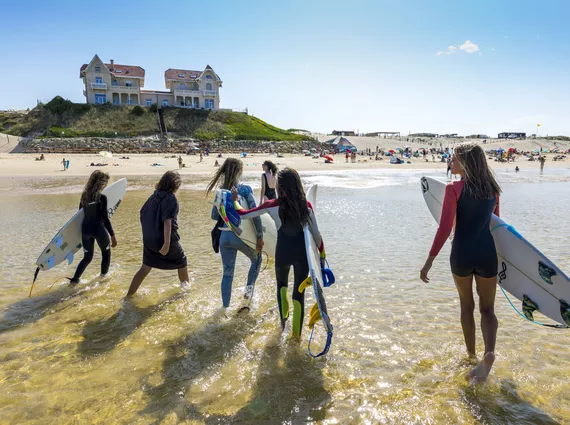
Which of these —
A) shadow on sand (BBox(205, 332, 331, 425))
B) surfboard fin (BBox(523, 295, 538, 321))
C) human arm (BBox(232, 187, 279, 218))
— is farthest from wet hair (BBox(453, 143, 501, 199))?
shadow on sand (BBox(205, 332, 331, 425))

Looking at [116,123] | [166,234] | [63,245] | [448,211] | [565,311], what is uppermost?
[116,123]

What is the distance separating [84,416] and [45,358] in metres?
1.38

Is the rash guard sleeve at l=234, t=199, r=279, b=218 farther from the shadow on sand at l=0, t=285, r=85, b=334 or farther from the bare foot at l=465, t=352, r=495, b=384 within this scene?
the shadow on sand at l=0, t=285, r=85, b=334

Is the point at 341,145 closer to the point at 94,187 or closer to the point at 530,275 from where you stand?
the point at 94,187

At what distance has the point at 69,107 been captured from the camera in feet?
221

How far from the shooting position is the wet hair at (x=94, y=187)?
6.21 m

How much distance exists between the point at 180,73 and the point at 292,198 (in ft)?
265

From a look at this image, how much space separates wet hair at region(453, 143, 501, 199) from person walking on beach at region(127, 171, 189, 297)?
3.72 metres

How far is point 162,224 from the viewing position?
217 inches

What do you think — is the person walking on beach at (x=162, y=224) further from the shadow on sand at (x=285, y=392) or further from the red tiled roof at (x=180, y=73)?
the red tiled roof at (x=180, y=73)

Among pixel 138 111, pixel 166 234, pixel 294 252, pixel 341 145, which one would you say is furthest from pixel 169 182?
pixel 138 111

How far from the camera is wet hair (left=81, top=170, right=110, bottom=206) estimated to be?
20.4 ft

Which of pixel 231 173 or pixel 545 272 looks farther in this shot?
pixel 231 173

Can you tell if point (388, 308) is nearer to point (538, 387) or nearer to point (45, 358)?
point (538, 387)
